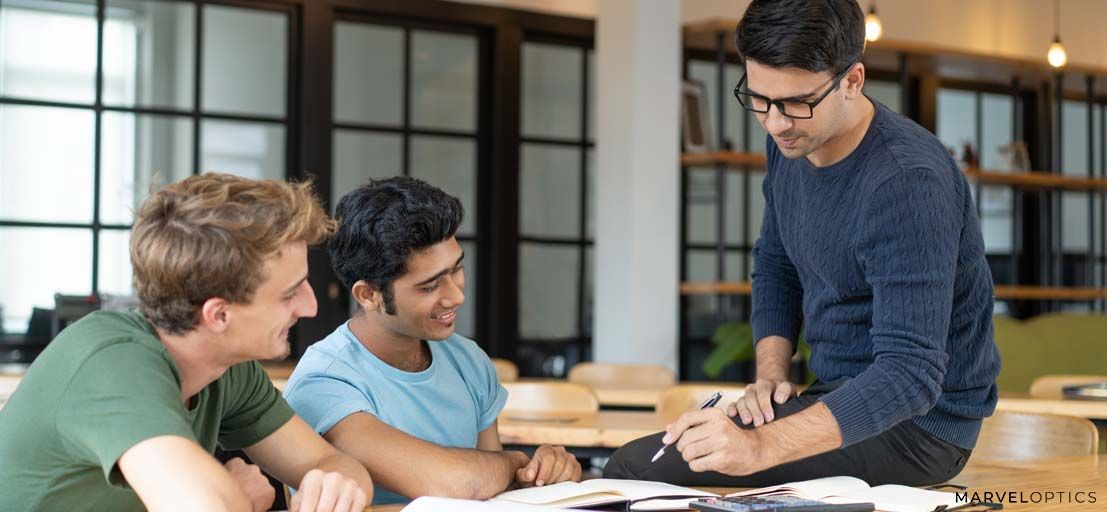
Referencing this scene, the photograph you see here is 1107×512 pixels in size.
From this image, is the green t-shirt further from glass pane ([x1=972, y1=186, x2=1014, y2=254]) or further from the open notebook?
glass pane ([x1=972, y1=186, x2=1014, y2=254])

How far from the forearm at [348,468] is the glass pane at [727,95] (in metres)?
5.18

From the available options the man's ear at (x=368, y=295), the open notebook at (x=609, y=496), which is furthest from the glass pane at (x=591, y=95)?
the open notebook at (x=609, y=496)

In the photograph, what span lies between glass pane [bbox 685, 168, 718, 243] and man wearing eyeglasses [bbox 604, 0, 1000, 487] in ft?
14.8

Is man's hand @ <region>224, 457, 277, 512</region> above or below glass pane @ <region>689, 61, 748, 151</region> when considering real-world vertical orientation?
below

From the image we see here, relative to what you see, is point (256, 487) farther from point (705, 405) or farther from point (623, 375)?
point (623, 375)

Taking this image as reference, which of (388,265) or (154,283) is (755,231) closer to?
(388,265)

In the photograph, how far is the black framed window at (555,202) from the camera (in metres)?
6.59

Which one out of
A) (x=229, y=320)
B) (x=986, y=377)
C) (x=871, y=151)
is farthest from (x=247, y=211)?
(x=986, y=377)

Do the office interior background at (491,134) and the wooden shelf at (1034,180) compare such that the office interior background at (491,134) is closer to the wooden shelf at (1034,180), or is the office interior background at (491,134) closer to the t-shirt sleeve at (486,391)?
the wooden shelf at (1034,180)

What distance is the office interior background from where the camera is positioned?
5699 mm

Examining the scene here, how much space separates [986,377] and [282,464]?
Answer: 1089 mm

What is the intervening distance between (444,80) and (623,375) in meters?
2.23

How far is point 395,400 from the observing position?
2.03 meters

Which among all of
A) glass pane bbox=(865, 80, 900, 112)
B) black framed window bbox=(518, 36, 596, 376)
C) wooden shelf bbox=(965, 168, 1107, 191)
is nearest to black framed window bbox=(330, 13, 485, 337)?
black framed window bbox=(518, 36, 596, 376)
